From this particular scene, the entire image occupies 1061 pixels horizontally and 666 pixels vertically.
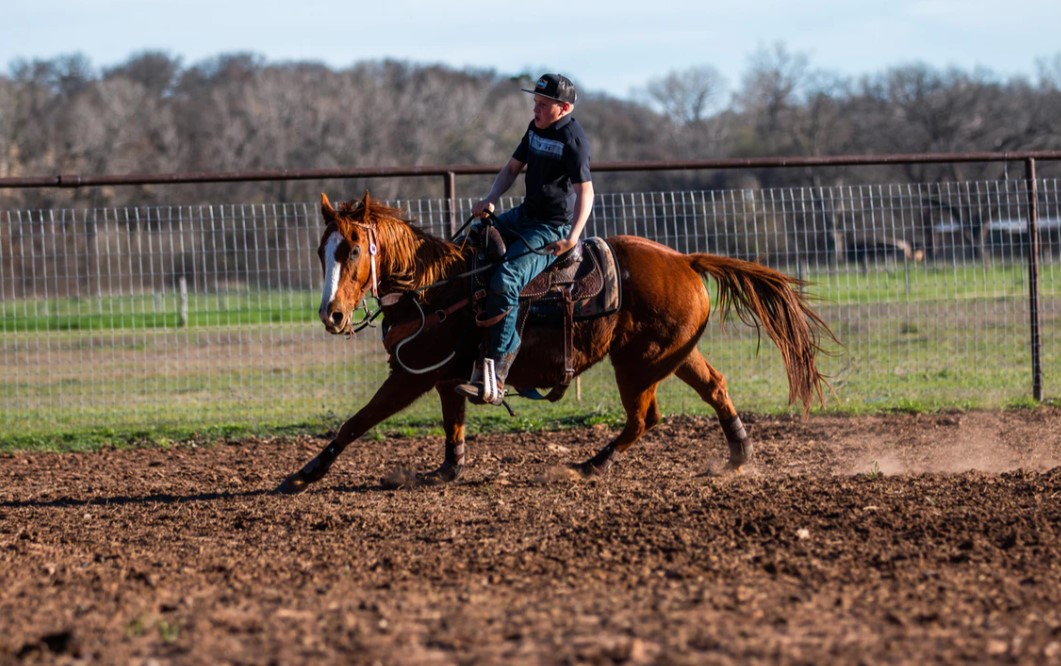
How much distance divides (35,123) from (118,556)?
236 feet

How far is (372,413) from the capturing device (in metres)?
7.43

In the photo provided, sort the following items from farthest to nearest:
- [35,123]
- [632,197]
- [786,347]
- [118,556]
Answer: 1. [35,123]
2. [632,197]
3. [786,347]
4. [118,556]

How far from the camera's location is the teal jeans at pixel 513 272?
284 inches

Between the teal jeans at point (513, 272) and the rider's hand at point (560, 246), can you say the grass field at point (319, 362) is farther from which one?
the rider's hand at point (560, 246)

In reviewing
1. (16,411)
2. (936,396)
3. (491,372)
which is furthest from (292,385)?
(936,396)

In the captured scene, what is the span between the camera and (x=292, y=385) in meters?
12.1

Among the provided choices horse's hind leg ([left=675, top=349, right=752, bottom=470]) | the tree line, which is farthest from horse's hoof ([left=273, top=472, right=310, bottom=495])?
the tree line

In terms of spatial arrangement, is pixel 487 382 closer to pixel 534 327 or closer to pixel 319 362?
pixel 534 327

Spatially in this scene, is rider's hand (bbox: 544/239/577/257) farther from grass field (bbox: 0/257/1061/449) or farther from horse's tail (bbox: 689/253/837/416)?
grass field (bbox: 0/257/1061/449)

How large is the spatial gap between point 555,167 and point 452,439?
193 cm

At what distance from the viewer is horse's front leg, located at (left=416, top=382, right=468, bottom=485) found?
7988 millimetres

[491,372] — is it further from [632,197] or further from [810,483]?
[632,197]

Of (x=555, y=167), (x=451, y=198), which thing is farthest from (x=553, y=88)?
(x=451, y=198)

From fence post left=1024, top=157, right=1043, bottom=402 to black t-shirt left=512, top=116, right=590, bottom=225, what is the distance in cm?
541
